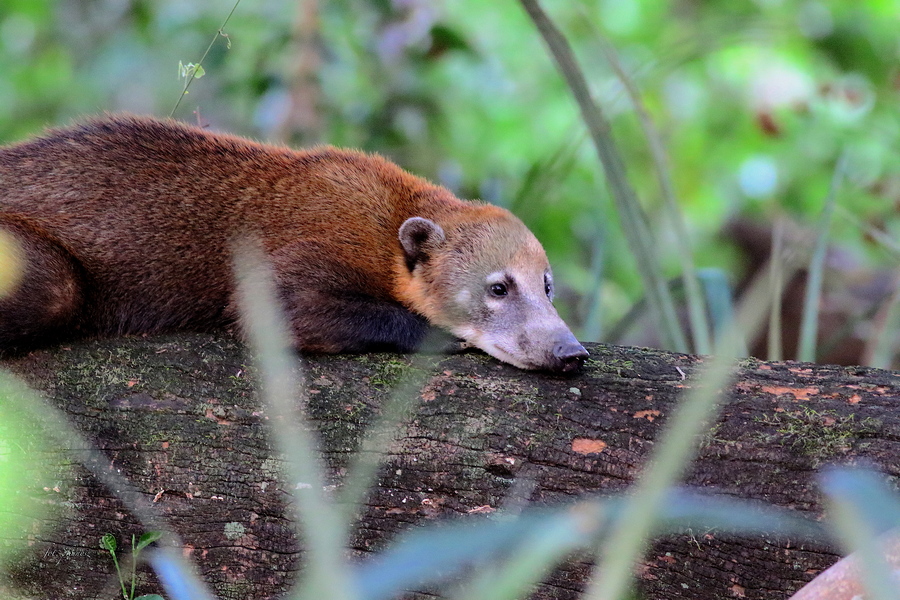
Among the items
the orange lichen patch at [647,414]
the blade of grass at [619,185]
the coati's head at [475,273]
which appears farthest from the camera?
the coati's head at [475,273]

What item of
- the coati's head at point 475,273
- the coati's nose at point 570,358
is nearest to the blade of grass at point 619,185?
the coati's head at point 475,273

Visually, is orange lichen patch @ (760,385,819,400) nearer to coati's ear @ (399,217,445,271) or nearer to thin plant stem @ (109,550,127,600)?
coati's ear @ (399,217,445,271)

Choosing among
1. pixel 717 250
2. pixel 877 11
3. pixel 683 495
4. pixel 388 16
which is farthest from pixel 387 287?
pixel 877 11

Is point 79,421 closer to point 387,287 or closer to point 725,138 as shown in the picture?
point 387,287

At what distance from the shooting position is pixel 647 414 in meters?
3.21

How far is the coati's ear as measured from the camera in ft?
14.6

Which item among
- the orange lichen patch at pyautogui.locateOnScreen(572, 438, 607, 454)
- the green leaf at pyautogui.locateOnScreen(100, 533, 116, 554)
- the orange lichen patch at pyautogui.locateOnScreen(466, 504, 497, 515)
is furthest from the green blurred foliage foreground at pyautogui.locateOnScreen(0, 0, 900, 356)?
the green leaf at pyautogui.locateOnScreen(100, 533, 116, 554)

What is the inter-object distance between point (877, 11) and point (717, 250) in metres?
3.54

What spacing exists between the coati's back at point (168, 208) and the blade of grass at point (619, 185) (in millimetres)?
1237

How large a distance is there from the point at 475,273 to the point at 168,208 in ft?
5.62

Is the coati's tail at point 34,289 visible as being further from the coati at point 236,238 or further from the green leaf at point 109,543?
the green leaf at point 109,543

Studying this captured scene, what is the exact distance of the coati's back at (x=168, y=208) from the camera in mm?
4168

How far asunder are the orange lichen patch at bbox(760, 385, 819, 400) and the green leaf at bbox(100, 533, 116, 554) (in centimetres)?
269

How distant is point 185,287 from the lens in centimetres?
425
